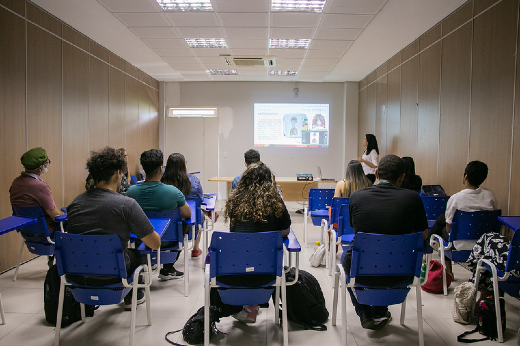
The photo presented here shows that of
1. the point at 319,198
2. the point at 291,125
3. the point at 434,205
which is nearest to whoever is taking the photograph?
the point at 434,205

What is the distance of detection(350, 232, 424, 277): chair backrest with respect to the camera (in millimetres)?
2223

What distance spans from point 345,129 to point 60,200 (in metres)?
6.98

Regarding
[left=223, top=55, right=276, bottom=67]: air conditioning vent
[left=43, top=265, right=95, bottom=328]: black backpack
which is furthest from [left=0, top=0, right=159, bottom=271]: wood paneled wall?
[left=223, top=55, right=276, bottom=67]: air conditioning vent

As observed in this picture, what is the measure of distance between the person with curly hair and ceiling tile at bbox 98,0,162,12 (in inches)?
122

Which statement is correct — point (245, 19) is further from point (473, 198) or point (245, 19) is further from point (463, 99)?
point (473, 198)

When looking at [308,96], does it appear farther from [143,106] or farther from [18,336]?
[18,336]

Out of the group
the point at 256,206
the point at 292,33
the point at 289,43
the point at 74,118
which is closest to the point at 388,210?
the point at 256,206

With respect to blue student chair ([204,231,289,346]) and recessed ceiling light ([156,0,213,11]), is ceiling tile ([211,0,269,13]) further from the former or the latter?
blue student chair ([204,231,289,346])

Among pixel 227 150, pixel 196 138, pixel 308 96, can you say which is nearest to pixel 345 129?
pixel 308 96

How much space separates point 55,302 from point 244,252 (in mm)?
1547

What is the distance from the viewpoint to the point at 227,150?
386 inches

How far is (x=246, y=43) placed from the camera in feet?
20.2

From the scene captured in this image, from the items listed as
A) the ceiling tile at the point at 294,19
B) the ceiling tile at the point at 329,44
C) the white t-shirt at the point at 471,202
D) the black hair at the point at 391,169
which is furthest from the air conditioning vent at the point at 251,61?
the black hair at the point at 391,169

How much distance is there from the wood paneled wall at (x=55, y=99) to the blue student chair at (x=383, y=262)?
3754 mm
